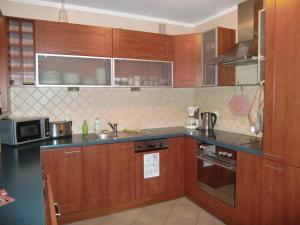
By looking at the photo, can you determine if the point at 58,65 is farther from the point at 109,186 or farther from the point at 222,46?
the point at 222,46

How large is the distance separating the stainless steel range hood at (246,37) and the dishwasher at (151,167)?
1.26 m

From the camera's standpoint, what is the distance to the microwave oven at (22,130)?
7.60ft

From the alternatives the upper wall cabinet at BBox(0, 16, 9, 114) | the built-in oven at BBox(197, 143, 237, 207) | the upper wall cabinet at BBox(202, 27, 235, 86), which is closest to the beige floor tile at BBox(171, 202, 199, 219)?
the built-in oven at BBox(197, 143, 237, 207)

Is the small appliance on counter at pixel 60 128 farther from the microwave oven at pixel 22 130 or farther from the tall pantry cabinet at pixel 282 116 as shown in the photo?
the tall pantry cabinet at pixel 282 116

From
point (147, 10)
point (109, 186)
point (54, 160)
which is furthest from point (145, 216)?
point (147, 10)

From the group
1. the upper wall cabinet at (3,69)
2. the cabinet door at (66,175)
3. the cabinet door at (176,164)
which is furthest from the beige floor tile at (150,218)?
the upper wall cabinet at (3,69)

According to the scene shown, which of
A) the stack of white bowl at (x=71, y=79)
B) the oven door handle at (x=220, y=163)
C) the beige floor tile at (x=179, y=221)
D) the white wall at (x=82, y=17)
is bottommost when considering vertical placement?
the beige floor tile at (x=179, y=221)

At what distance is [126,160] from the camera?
265 centimetres

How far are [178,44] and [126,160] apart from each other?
5.61 feet

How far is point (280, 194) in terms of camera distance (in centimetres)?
178

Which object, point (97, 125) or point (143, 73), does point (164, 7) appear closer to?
point (143, 73)

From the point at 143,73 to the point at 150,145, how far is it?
38.7 inches

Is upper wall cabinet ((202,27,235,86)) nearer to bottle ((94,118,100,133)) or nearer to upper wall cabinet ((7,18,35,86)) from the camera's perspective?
bottle ((94,118,100,133))

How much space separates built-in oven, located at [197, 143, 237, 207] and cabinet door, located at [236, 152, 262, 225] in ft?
0.27
